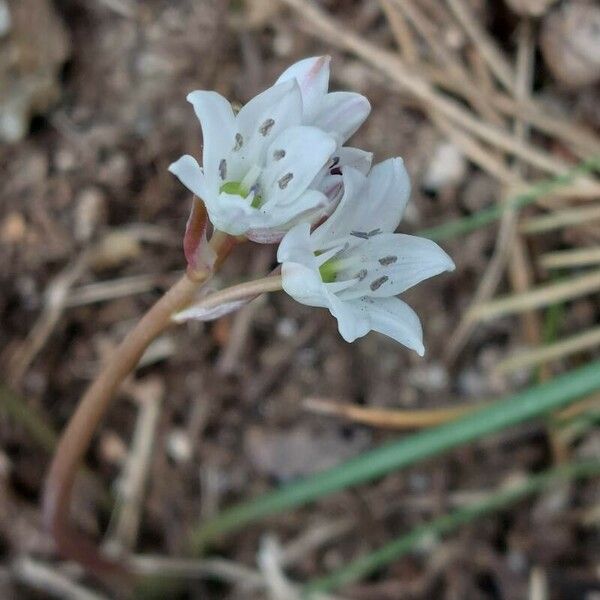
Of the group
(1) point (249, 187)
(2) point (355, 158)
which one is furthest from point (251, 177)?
(2) point (355, 158)

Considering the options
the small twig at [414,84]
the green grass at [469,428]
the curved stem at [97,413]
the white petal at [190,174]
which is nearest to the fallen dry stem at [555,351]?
the small twig at [414,84]

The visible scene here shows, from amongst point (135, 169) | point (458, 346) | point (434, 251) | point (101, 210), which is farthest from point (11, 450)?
point (434, 251)

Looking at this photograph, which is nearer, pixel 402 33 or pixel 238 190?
pixel 238 190


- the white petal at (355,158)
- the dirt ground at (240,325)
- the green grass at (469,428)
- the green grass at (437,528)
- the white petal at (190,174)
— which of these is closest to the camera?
the white petal at (190,174)

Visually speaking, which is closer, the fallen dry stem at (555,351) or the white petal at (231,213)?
the white petal at (231,213)

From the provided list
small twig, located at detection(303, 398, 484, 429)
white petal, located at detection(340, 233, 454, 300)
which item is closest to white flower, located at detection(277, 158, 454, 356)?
white petal, located at detection(340, 233, 454, 300)

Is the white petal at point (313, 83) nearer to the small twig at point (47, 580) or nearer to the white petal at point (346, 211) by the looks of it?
the white petal at point (346, 211)

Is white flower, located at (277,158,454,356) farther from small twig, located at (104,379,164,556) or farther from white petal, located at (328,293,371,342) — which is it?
small twig, located at (104,379,164,556)

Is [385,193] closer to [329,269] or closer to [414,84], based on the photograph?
[329,269]
